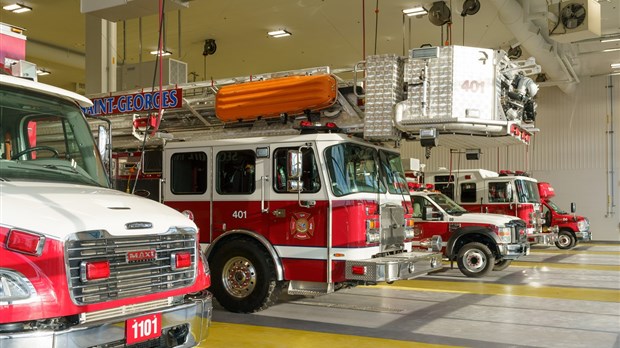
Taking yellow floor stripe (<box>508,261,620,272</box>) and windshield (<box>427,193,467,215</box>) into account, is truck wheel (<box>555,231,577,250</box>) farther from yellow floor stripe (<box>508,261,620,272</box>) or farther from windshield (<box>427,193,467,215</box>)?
windshield (<box>427,193,467,215</box>)

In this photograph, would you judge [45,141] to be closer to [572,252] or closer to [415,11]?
[415,11]

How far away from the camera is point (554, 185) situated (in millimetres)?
26641

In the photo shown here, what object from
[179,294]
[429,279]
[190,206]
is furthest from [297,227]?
[429,279]

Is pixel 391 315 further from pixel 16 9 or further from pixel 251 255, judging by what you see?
pixel 16 9

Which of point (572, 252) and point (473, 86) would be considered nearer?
point (473, 86)

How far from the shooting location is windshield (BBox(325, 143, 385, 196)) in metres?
7.72

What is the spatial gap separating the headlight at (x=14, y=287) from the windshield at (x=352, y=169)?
461cm

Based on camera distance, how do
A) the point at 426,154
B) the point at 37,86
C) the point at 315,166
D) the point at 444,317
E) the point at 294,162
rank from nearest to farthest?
1. the point at 37,86
2. the point at 294,162
3. the point at 315,166
4. the point at 444,317
5. the point at 426,154

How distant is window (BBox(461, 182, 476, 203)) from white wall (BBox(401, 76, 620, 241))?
9606mm

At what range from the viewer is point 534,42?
17781 millimetres

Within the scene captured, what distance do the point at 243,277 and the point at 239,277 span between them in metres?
0.06

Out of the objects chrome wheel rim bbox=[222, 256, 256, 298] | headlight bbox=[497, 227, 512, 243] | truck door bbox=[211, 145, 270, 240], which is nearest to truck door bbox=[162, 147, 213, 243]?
→ truck door bbox=[211, 145, 270, 240]

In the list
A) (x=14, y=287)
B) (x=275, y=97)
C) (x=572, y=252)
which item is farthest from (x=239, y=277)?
(x=572, y=252)

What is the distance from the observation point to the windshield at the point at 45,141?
454cm
